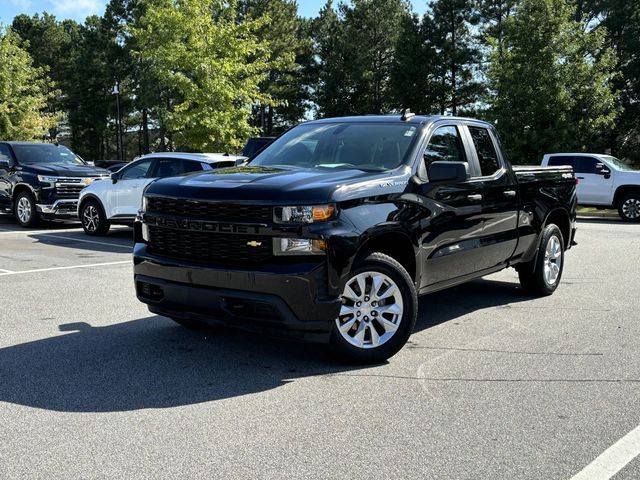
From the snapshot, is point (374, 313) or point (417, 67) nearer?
point (374, 313)

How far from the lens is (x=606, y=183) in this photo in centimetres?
1955

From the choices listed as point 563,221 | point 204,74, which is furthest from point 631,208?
point 204,74

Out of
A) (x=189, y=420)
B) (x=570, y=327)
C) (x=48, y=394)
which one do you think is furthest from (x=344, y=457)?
(x=570, y=327)

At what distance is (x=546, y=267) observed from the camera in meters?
7.74

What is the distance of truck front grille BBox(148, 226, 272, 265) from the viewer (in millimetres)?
4734

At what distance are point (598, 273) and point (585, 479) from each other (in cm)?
676

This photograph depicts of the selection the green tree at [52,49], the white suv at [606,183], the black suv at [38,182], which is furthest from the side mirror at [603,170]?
the green tree at [52,49]

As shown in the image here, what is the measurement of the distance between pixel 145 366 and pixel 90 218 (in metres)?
9.73

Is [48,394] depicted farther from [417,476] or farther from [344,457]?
[417,476]

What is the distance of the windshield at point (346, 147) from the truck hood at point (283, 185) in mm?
298

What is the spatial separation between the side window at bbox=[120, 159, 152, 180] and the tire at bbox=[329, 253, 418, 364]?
9057 mm

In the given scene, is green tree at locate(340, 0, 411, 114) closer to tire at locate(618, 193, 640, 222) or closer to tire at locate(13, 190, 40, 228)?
tire at locate(618, 193, 640, 222)

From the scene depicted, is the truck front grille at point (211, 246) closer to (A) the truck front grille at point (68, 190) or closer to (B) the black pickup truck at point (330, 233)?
(B) the black pickup truck at point (330, 233)

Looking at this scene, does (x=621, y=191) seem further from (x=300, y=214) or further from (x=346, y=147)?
(x=300, y=214)
